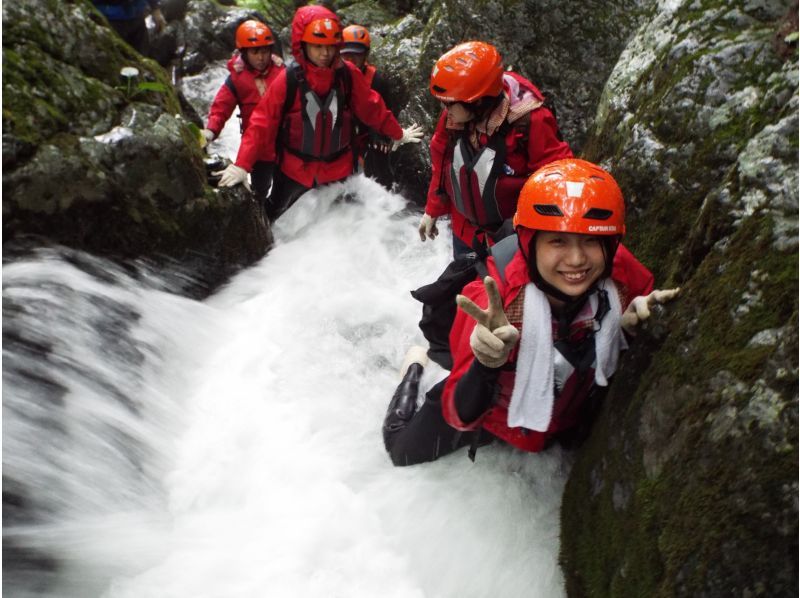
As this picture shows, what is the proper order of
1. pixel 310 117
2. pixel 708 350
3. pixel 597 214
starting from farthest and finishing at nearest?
pixel 310 117, pixel 597 214, pixel 708 350

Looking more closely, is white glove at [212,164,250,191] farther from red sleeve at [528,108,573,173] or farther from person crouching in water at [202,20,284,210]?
red sleeve at [528,108,573,173]

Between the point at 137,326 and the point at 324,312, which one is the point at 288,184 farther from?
the point at 137,326

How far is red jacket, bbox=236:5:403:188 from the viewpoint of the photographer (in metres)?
7.29

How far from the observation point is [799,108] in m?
3.04

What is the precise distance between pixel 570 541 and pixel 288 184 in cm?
570

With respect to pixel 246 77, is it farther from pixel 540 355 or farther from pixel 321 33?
pixel 540 355

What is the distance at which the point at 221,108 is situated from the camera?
903 centimetres

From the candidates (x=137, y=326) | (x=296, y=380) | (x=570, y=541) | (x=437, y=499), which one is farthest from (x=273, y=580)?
(x=137, y=326)

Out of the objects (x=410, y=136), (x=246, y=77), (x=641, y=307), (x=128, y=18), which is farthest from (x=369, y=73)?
(x=641, y=307)

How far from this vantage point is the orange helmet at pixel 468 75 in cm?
489

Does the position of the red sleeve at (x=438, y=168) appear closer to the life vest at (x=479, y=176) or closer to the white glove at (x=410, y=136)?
the life vest at (x=479, y=176)

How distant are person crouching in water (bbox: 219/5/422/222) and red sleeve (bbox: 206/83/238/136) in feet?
Answer: 4.47

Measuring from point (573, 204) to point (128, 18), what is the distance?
842 cm

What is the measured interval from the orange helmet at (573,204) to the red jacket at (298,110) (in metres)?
4.49
